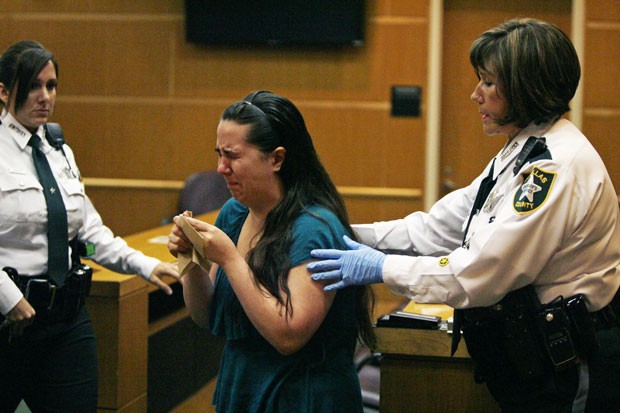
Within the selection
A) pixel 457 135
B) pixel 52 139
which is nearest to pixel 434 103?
pixel 457 135

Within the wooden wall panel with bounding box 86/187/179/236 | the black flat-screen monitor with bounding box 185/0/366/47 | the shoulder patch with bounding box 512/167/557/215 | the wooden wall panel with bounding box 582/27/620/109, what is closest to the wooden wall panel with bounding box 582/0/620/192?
the wooden wall panel with bounding box 582/27/620/109

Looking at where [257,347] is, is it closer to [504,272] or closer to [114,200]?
[504,272]

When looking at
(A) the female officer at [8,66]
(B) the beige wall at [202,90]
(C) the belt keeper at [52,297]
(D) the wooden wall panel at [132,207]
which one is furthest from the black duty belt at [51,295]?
(D) the wooden wall panel at [132,207]

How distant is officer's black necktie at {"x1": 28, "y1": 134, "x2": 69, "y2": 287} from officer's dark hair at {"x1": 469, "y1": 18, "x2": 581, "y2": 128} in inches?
56.4

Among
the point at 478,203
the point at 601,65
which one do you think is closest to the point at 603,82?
the point at 601,65

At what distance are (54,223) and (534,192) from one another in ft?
5.00

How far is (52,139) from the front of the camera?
2.81 m

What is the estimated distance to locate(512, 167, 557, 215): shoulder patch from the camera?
1791 mm

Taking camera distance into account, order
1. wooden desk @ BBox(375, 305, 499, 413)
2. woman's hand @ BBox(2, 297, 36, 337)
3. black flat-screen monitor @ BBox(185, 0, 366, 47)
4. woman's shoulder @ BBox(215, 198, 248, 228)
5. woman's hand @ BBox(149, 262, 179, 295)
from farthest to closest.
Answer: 1. black flat-screen monitor @ BBox(185, 0, 366, 47)
2. woman's hand @ BBox(149, 262, 179, 295)
3. wooden desk @ BBox(375, 305, 499, 413)
4. woman's hand @ BBox(2, 297, 36, 337)
5. woman's shoulder @ BBox(215, 198, 248, 228)

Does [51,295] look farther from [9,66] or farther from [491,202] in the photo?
[491,202]

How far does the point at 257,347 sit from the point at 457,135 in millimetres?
4840

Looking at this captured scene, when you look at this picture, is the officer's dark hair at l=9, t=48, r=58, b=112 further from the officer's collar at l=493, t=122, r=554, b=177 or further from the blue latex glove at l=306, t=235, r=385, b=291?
the officer's collar at l=493, t=122, r=554, b=177

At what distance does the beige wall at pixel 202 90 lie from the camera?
21.0 feet

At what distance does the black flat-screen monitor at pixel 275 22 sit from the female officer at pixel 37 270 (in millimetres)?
3818
